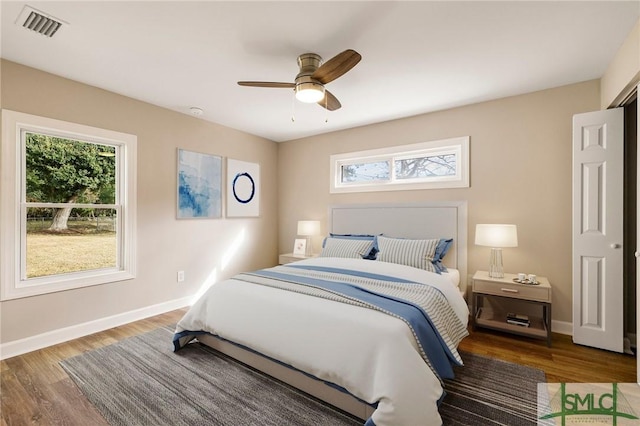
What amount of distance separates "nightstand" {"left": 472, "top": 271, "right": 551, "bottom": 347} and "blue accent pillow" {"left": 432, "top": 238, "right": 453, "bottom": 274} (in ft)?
1.18

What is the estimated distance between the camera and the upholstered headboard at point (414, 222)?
3.52 meters

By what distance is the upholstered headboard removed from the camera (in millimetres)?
3520

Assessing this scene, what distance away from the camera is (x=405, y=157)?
13.3 feet

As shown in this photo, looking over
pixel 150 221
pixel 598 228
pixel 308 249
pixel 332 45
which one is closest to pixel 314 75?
pixel 332 45

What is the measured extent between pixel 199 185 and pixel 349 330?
3.15 m

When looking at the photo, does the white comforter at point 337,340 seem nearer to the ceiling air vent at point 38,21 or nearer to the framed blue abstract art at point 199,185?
the framed blue abstract art at point 199,185

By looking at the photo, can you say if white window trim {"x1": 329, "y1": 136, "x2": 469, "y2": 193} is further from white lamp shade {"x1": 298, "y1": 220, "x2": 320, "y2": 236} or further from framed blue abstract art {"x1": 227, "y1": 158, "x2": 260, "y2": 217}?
framed blue abstract art {"x1": 227, "y1": 158, "x2": 260, "y2": 217}

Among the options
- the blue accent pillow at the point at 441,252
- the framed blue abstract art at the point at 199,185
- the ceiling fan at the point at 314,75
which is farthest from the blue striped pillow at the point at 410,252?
the framed blue abstract art at the point at 199,185

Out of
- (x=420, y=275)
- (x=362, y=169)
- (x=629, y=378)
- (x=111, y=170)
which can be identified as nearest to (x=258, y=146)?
(x=362, y=169)

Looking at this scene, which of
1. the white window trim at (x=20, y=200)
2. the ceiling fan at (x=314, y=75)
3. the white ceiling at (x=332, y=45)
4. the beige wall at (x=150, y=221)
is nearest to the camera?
the white ceiling at (x=332, y=45)

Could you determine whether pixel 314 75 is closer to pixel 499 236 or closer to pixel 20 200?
pixel 499 236

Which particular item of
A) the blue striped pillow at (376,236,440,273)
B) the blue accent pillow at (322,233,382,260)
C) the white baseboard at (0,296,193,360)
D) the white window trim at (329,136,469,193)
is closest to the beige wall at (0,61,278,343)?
the white baseboard at (0,296,193,360)

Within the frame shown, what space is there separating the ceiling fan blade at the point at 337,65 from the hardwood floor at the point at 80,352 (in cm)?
264

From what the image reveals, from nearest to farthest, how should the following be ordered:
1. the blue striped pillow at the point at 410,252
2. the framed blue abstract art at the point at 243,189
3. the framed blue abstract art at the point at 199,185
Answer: the blue striped pillow at the point at 410,252 < the framed blue abstract art at the point at 199,185 < the framed blue abstract art at the point at 243,189
